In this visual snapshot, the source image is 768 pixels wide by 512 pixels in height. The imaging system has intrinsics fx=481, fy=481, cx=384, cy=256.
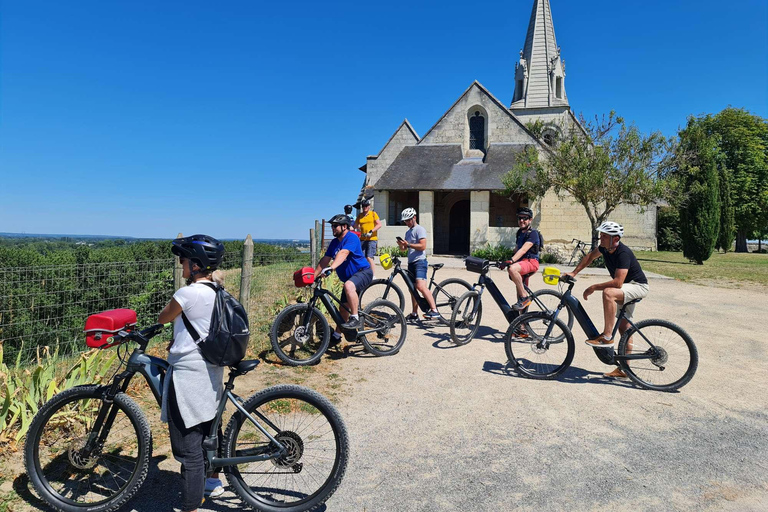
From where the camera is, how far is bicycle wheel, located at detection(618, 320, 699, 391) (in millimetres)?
5078

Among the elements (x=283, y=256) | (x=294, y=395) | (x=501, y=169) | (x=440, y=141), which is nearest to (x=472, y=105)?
(x=440, y=141)

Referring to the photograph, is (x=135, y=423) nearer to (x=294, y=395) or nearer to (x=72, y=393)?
(x=72, y=393)

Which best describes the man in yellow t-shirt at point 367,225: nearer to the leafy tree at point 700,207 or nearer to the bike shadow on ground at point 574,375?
the bike shadow on ground at point 574,375

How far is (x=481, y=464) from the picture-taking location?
11.6ft

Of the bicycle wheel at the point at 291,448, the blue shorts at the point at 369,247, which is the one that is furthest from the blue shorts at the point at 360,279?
the blue shorts at the point at 369,247

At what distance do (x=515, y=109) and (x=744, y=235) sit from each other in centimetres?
2069

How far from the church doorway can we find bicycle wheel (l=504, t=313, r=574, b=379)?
943 inches

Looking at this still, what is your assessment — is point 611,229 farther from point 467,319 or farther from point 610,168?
point 610,168

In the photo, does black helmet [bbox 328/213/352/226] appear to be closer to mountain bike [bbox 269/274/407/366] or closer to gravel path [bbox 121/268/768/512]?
mountain bike [bbox 269/274/407/366]

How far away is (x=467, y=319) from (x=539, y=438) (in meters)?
3.13

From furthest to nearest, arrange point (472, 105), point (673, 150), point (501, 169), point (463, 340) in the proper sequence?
point (472, 105), point (501, 169), point (673, 150), point (463, 340)

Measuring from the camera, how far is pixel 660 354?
5.18 metres

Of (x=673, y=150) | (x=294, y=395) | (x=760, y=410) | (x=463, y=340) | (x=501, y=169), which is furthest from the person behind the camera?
(x=501, y=169)

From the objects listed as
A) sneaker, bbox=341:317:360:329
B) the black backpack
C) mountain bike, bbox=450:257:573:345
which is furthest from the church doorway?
the black backpack
